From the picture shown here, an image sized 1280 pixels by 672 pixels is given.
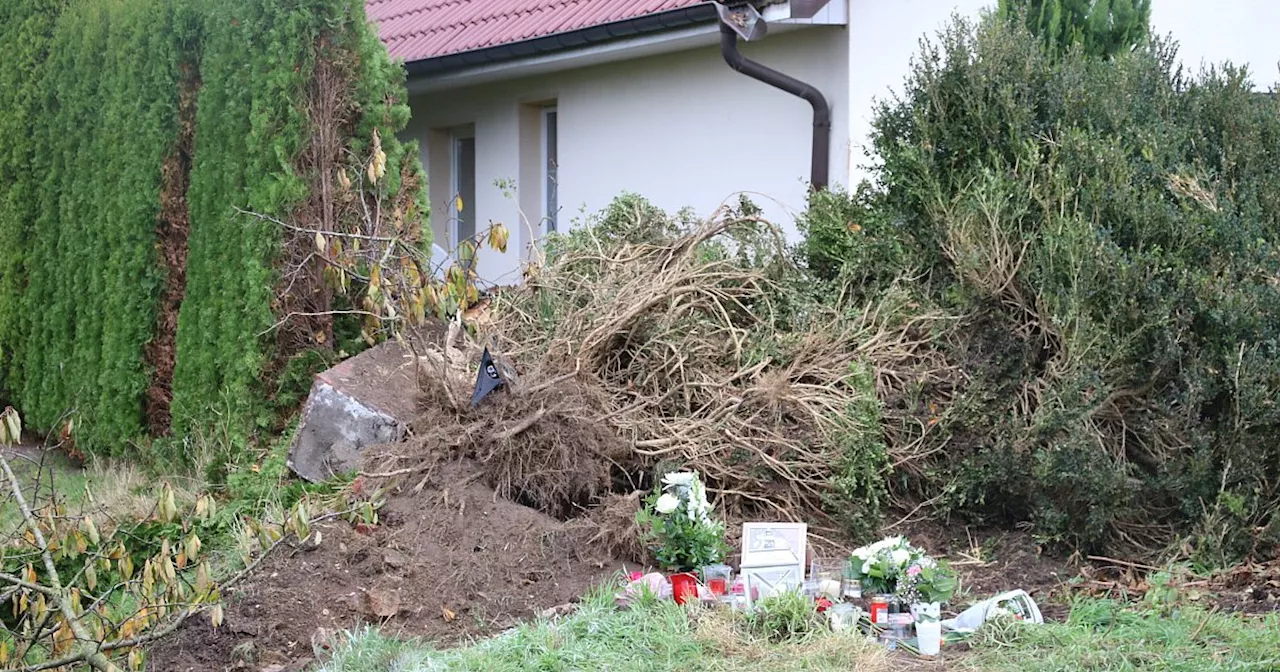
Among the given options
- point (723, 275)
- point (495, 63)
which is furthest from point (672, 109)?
point (723, 275)

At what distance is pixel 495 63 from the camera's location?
38.2 ft

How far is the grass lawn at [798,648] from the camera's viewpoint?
4.82 metres

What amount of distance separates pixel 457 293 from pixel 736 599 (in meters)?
2.01

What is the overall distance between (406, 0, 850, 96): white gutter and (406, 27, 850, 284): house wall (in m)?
0.18

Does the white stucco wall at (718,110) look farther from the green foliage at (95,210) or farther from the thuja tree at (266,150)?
the green foliage at (95,210)

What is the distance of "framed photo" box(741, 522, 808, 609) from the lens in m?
5.73

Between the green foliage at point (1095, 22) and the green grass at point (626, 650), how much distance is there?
18.2 ft

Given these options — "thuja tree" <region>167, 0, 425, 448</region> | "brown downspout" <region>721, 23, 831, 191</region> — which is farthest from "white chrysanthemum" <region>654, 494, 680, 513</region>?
"brown downspout" <region>721, 23, 831, 191</region>

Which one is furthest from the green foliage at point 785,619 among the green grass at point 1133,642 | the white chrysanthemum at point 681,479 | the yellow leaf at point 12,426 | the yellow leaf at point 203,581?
the yellow leaf at point 12,426

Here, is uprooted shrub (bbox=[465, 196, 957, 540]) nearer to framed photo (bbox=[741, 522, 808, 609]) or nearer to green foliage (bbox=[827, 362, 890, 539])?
green foliage (bbox=[827, 362, 890, 539])

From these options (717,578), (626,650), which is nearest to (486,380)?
(717,578)

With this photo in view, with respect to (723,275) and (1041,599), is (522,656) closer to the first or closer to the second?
(1041,599)

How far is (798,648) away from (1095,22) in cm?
596

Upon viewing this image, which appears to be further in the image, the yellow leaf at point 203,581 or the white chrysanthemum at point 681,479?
the white chrysanthemum at point 681,479
